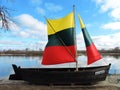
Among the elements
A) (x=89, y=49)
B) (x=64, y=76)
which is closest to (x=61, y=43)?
(x=89, y=49)

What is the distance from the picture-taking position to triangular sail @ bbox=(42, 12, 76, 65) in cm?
1507

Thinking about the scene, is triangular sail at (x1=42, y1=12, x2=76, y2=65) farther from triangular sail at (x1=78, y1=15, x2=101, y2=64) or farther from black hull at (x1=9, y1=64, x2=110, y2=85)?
black hull at (x1=9, y1=64, x2=110, y2=85)

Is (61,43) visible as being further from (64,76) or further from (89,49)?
(64,76)

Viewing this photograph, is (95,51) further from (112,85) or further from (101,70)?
(112,85)

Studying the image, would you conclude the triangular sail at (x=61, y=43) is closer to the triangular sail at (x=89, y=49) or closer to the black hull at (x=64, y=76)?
the triangular sail at (x=89, y=49)

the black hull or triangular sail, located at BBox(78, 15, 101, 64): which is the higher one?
triangular sail, located at BBox(78, 15, 101, 64)

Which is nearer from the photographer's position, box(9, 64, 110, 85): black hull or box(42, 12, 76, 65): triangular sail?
box(9, 64, 110, 85): black hull

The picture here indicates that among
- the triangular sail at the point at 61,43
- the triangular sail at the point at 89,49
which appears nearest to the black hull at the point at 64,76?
the triangular sail at the point at 89,49

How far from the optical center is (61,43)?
1530 centimetres

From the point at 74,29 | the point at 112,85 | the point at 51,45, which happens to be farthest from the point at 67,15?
the point at 112,85

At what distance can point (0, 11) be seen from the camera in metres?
7.84

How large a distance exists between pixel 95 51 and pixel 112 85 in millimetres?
2415

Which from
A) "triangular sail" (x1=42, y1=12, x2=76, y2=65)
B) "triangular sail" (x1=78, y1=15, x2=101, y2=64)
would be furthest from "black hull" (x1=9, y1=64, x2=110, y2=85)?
"triangular sail" (x1=42, y1=12, x2=76, y2=65)

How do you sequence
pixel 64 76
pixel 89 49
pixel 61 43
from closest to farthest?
pixel 64 76 < pixel 89 49 < pixel 61 43
